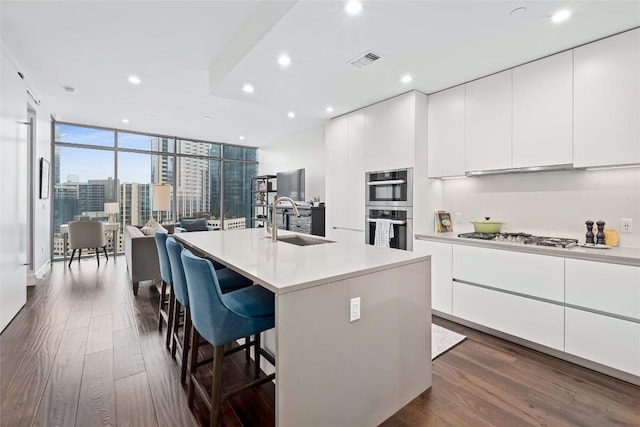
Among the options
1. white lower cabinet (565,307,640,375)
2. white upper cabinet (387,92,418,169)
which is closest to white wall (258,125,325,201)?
white upper cabinet (387,92,418,169)

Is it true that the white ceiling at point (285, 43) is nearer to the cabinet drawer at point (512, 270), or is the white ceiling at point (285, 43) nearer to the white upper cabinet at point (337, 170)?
the white upper cabinet at point (337, 170)

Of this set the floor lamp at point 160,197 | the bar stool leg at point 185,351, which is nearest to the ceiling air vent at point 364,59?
the bar stool leg at point 185,351

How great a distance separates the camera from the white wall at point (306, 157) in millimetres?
6250

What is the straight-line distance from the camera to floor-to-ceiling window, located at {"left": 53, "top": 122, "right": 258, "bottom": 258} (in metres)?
6.18

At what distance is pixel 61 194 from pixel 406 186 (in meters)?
6.86

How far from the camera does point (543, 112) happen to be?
2.65 metres

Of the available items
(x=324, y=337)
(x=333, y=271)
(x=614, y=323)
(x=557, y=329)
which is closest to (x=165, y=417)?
(x=324, y=337)

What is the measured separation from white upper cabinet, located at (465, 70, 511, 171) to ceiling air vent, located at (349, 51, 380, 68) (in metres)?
1.21

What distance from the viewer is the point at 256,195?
8.10 m

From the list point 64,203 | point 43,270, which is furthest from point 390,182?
point 64,203

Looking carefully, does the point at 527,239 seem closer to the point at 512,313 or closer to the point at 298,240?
the point at 512,313

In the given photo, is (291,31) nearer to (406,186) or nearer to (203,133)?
(406,186)

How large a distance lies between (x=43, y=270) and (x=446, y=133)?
6464 millimetres

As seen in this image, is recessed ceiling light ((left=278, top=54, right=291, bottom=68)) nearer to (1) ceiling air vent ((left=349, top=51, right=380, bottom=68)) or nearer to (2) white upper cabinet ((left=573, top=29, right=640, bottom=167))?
(1) ceiling air vent ((left=349, top=51, right=380, bottom=68))
